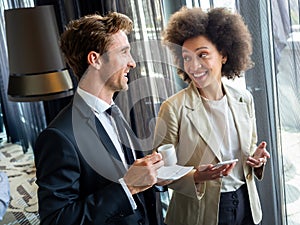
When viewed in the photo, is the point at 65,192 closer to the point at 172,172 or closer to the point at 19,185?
the point at 172,172

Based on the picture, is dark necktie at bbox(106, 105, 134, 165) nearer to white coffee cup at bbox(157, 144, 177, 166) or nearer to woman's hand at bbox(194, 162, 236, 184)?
white coffee cup at bbox(157, 144, 177, 166)

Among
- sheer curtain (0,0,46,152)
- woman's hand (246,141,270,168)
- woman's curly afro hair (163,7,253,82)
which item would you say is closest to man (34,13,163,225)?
woman's curly afro hair (163,7,253,82)

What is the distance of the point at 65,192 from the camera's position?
1.17 m

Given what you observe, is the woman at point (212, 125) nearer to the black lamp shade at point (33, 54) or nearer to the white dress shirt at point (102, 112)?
the white dress shirt at point (102, 112)

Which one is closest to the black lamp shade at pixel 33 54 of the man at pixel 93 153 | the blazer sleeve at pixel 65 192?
the man at pixel 93 153

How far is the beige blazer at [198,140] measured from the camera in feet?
4.78

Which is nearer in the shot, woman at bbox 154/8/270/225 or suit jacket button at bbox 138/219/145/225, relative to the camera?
suit jacket button at bbox 138/219/145/225

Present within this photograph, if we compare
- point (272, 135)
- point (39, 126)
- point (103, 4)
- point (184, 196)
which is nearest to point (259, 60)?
point (272, 135)

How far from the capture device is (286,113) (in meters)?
1.65

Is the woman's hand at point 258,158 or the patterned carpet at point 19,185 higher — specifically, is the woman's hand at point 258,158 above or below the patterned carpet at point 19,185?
above

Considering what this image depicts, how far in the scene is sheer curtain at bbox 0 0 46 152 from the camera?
434 centimetres

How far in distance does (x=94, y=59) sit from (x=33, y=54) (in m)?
1.25

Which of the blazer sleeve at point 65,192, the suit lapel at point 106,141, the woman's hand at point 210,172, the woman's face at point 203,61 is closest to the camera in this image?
the blazer sleeve at point 65,192

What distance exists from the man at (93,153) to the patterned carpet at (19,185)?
2111 millimetres
